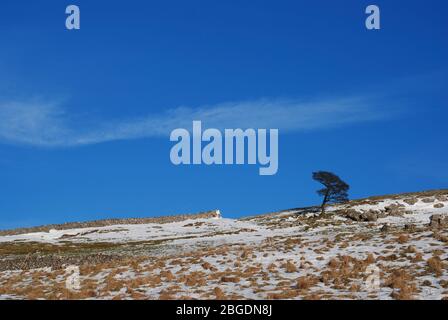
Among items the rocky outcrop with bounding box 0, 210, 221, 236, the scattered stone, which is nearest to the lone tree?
the scattered stone

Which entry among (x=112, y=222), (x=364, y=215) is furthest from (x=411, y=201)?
(x=112, y=222)

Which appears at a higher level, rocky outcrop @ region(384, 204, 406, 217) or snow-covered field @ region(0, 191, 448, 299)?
rocky outcrop @ region(384, 204, 406, 217)

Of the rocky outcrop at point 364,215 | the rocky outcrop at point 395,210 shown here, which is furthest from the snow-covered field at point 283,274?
the rocky outcrop at point 395,210

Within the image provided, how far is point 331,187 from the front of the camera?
82062mm

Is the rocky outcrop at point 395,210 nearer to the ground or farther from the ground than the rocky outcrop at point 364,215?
farther from the ground

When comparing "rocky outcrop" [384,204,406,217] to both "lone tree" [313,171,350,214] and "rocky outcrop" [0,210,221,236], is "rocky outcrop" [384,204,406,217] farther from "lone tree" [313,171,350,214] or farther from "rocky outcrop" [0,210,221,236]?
"rocky outcrop" [0,210,221,236]

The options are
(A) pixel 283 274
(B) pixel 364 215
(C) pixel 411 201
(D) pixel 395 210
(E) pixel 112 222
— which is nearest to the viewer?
(A) pixel 283 274

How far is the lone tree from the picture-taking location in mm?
82062

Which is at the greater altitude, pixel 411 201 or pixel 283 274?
pixel 411 201

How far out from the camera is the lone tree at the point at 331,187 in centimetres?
8206

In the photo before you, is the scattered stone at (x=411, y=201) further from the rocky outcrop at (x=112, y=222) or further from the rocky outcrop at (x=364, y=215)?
the rocky outcrop at (x=112, y=222)

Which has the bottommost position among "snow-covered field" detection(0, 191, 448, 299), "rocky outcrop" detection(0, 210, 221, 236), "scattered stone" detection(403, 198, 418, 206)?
"snow-covered field" detection(0, 191, 448, 299)

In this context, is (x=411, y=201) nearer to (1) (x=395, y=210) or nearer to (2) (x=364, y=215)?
(1) (x=395, y=210)
